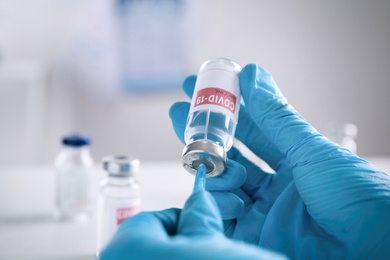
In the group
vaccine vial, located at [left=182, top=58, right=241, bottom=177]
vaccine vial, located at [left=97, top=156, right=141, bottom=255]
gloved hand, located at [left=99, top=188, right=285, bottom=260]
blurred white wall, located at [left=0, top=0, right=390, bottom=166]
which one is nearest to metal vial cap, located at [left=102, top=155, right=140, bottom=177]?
vaccine vial, located at [left=97, top=156, right=141, bottom=255]

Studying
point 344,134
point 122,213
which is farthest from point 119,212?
point 344,134

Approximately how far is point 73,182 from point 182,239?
2.77ft

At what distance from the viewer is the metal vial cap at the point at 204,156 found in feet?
2.54

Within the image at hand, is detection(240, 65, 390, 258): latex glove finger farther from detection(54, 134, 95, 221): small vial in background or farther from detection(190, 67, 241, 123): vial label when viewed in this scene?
detection(54, 134, 95, 221): small vial in background

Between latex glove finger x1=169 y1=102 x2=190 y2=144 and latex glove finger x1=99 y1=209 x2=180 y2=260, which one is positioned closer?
latex glove finger x1=99 y1=209 x2=180 y2=260

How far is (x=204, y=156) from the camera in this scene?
79 centimetres

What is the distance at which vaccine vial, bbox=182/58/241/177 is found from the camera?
0.79 metres

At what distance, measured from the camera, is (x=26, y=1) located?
10.3ft

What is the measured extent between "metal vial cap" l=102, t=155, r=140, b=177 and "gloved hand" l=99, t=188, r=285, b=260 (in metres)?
0.40

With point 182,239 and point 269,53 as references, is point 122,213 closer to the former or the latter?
point 182,239

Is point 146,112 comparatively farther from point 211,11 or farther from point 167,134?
point 211,11

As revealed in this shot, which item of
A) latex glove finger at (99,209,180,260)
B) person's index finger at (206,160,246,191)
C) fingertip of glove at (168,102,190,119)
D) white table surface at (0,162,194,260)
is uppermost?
fingertip of glove at (168,102,190,119)

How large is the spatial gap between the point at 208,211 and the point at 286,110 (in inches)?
13.1

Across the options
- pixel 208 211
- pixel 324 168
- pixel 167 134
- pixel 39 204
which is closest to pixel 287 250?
pixel 324 168
